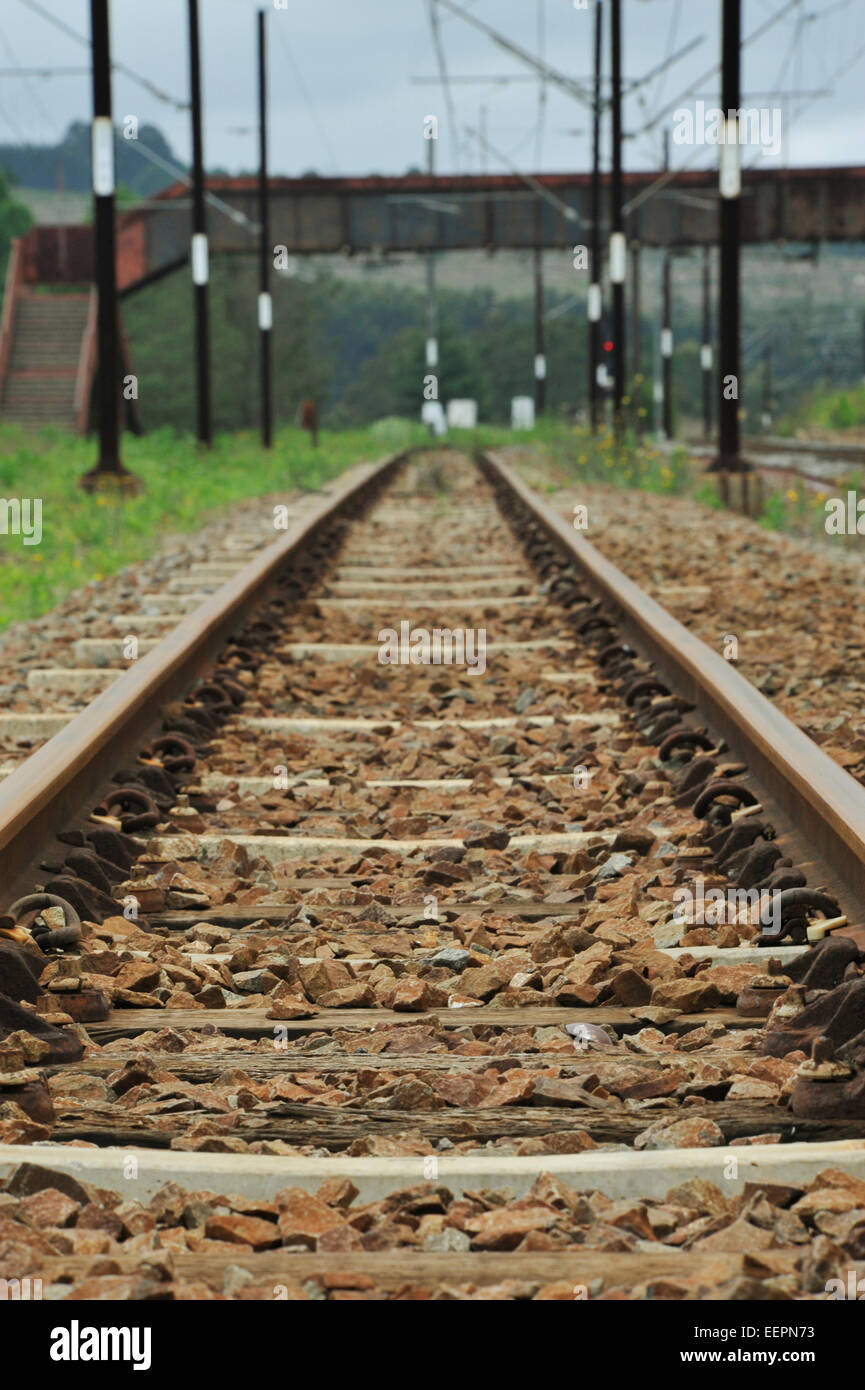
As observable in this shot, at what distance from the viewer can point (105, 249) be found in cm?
1819

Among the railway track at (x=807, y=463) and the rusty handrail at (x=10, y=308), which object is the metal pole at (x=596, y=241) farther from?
the rusty handrail at (x=10, y=308)

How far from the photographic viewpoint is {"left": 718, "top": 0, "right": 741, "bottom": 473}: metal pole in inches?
674

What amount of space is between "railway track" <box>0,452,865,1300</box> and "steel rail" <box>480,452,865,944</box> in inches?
0.7

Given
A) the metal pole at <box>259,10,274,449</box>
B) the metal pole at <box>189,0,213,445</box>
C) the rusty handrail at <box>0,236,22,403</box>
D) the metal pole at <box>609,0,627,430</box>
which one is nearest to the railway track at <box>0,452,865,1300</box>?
the metal pole at <box>609,0,627,430</box>

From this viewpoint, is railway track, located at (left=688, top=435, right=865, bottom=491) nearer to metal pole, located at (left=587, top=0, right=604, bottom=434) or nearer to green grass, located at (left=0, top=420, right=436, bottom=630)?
metal pole, located at (left=587, top=0, right=604, bottom=434)

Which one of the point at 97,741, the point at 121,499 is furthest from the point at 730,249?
the point at 97,741

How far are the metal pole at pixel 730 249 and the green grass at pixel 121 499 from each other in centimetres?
464

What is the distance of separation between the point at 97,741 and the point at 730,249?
49.1ft

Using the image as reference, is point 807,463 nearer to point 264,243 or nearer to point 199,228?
point 199,228

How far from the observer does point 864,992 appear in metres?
2.80

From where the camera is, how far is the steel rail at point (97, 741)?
12.4 ft

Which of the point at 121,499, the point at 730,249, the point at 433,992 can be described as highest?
the point at 730,249

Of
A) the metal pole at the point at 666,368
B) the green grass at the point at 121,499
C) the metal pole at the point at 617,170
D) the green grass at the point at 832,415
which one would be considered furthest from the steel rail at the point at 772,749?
the green grass at the point at 832,415
